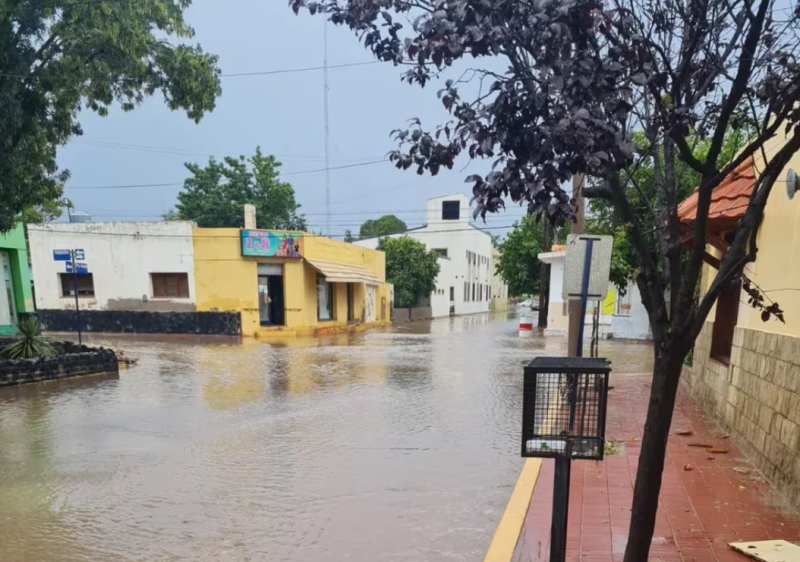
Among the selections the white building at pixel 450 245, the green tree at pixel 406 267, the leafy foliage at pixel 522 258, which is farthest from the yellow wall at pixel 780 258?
the white building at pixel 450 245

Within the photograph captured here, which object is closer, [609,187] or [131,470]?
[609,187]

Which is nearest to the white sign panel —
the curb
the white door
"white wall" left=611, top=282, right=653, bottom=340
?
the curb

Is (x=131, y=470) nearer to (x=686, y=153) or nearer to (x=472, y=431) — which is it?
(x=472, y=431)

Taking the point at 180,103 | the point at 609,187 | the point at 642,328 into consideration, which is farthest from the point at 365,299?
the point at 609,187

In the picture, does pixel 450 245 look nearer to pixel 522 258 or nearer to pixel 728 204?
pixel 522 258

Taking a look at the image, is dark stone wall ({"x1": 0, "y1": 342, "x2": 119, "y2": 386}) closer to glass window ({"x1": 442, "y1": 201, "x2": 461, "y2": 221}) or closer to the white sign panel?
the white sign panel

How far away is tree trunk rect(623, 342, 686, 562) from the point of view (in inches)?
97.0

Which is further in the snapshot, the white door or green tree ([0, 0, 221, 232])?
the white door

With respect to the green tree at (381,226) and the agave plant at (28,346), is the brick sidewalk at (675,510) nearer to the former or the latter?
the agave plant at (28,346)

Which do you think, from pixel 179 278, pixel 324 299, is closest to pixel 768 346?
pixel 179 278

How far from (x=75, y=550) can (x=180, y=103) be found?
34.1 feet

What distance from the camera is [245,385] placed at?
10.5 meters

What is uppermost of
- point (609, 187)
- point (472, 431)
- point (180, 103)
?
point (180, 103)

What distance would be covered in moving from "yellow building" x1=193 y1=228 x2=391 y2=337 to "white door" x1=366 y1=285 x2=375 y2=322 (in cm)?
496
